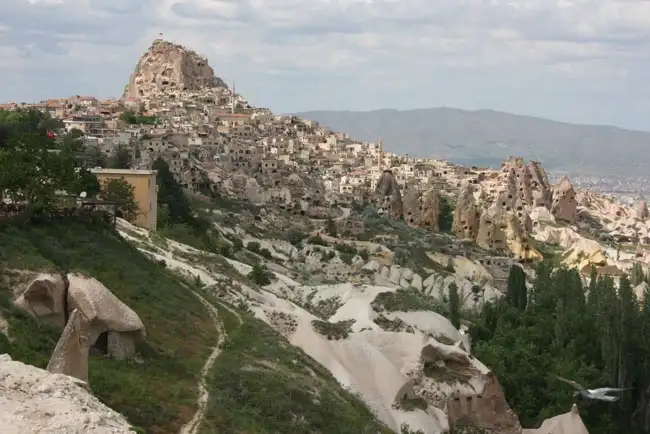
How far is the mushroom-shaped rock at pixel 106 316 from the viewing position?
1549 cm

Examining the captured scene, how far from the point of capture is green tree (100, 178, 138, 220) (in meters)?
34.3

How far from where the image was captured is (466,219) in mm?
68562

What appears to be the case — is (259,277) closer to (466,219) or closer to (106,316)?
(106,316)

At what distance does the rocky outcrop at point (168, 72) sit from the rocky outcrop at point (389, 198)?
2119 inches

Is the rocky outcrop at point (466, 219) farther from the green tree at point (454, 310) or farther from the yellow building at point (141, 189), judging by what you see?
the yellow building at point (141, 189)

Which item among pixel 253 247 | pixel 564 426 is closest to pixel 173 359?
pixel 564 426

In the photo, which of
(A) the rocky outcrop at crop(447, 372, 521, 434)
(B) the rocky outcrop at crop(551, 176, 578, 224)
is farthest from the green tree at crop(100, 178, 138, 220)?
(B) the rocky outcrop at crop(551, 176, 578, 224)

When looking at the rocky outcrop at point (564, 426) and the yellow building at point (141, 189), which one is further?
the yellow building at point (141, 189)

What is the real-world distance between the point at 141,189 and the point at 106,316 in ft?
73.3

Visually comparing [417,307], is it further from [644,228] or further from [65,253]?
[644,228]

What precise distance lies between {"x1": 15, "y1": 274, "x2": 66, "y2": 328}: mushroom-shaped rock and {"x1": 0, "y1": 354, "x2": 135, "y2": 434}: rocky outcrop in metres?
5.21

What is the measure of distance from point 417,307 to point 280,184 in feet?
140

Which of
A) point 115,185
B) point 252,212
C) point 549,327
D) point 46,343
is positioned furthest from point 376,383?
point 252,212

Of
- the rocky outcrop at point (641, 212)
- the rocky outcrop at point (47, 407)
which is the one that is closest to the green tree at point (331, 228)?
the rocky outcrop at point (47, 407)
